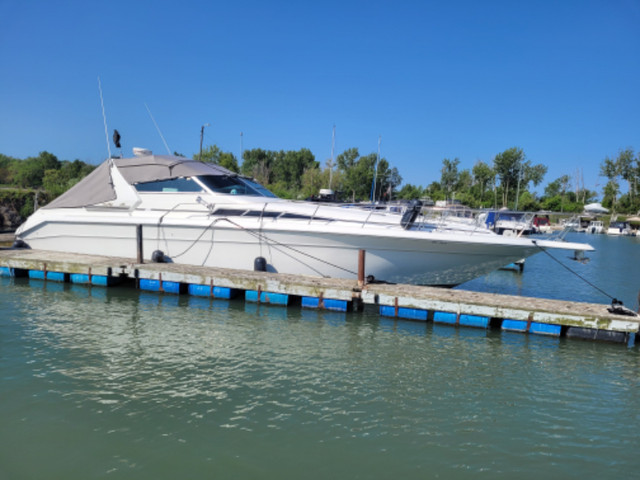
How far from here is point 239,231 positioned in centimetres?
1076

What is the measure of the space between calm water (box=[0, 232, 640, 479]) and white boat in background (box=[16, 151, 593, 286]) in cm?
156

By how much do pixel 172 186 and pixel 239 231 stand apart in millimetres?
2729

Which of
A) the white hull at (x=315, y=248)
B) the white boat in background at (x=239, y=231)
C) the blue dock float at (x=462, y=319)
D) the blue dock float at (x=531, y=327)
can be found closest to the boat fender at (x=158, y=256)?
the white boat in background at (x=239, y=231)

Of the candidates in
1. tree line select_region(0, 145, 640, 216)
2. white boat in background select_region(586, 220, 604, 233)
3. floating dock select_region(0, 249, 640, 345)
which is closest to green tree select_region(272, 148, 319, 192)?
tree line select_region(0, 145, 640, 216)

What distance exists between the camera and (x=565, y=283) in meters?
16.8

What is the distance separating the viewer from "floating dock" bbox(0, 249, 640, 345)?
8.53 meters

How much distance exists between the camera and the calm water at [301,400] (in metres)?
4.49

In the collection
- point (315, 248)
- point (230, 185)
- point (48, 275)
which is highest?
point (230, 185)

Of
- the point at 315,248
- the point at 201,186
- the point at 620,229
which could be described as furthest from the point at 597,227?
the point at 201,186

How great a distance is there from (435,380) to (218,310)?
5.29 meters

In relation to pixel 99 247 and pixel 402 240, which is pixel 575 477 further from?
pixel 99 247

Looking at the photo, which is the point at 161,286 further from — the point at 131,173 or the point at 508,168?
the point at 508,168

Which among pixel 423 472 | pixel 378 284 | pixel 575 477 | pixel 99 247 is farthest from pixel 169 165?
pixel 575 477

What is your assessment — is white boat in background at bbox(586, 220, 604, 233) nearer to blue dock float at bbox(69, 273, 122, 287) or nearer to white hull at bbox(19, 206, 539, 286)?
white hull at bbox(19, 206, 539, 286)
